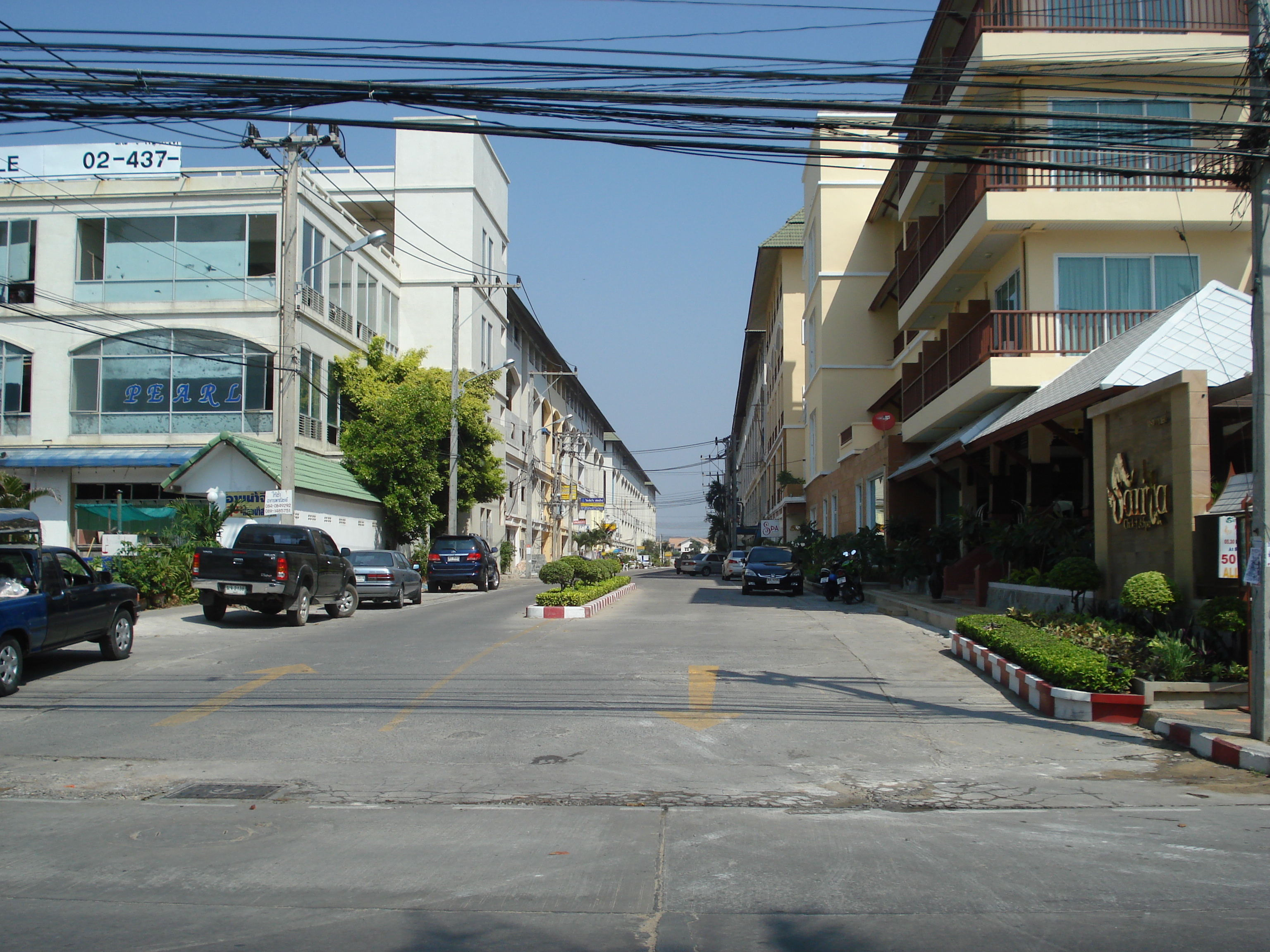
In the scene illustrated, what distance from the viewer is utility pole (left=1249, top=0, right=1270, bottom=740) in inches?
354

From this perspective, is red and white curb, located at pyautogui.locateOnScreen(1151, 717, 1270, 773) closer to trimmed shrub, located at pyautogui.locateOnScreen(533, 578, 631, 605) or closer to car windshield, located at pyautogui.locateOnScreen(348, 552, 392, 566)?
trimmed shrub, located at pyautogui.locateOnScreen(533, 578, 631, 605)

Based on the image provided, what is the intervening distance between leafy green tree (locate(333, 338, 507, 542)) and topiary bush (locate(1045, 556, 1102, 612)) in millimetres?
26636

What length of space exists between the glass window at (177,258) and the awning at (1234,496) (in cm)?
2848

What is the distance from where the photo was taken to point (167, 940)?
4691 mm

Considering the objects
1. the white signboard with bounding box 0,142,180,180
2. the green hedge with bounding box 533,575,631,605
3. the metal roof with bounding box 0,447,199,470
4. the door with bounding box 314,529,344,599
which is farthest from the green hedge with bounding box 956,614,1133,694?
the white signboard with bounding box 0,142,180,180

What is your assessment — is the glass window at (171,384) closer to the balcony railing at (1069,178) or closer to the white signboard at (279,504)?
the white signboard at (279,504)

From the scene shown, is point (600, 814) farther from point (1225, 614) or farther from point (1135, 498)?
point (1135, 498)

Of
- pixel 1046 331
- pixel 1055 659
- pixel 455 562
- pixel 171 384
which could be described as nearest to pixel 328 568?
pixel 455 562

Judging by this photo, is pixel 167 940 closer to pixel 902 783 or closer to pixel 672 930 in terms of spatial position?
pixel 672 930

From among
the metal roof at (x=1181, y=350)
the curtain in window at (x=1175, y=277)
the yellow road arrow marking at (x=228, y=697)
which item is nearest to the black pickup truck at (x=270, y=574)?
the yellow road arrow marking at (x=228, y=697)

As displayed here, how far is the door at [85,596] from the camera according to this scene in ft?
42.4

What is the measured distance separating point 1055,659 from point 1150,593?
2.44m

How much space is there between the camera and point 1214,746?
870cm

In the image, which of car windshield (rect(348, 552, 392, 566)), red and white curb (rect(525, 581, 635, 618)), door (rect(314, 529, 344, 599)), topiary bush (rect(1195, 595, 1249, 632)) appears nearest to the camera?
topiary bush (rect(1195, 595, 1249, 632))
